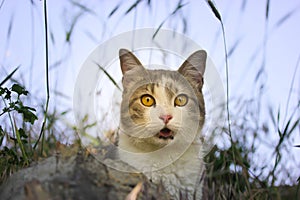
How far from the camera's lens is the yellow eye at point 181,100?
1741 millimetres

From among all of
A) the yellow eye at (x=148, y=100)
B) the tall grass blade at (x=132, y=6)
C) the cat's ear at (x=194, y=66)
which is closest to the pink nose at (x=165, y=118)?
the yellow eye at (x=148, y=100)

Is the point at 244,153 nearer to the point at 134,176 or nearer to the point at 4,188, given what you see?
the point at 134,176

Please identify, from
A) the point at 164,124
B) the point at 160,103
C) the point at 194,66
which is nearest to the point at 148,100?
the point at 160,103

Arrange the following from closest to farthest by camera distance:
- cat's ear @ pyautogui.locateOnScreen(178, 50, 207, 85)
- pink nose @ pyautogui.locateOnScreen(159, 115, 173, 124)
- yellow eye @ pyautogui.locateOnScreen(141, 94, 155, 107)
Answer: pink nose @ pyautogui.locateOnScreen(159, 115, 173, 124)
yellow eye @ pyautogui.locateOnScreen(141, 94, 155, 107)
cat's ear @ pyautogui.locateOnScreen(178, 50, 207, 85)

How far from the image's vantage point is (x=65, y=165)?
1.11 meters

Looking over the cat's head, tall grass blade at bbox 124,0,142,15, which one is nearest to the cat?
the cat's head

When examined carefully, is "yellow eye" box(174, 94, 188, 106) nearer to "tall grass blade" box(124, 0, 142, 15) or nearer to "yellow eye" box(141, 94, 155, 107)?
"yellow eye" box(141, 94, 155, 107)

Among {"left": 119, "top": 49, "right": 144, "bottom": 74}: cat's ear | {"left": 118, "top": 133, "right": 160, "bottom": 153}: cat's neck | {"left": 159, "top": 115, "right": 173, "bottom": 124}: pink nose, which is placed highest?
{"left": 119, "top": 49, "right": 144, "bottom": 74}: cat's ear

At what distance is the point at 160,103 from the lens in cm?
169

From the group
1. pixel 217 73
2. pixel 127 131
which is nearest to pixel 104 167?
pixel 127 131

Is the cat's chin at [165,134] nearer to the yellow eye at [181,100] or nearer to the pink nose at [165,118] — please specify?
the pink nose at [165,118]

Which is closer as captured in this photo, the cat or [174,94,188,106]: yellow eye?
the cat

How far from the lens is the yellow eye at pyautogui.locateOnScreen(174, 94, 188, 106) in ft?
5.71

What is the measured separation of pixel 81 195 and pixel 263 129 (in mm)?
1316
